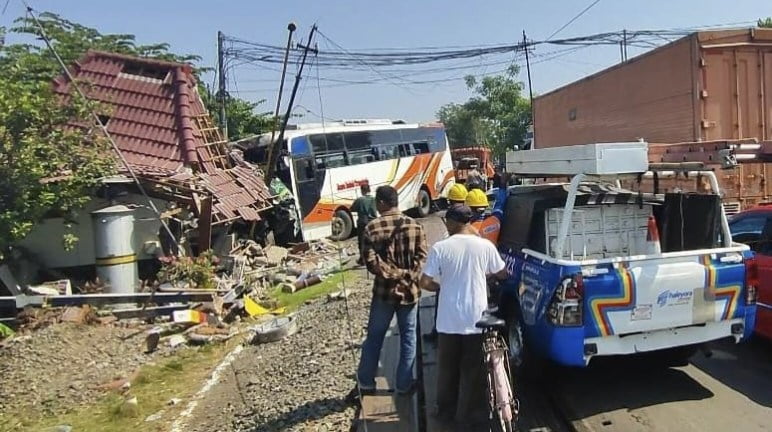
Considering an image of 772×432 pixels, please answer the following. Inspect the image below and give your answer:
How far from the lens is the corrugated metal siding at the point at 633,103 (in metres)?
10.2

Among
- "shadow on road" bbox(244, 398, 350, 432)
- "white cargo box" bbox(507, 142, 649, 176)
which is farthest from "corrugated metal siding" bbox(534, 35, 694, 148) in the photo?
"shadow on road" bbox(244, 398, 350, 432)

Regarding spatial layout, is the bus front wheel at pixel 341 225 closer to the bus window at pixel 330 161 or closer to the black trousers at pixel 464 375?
the bus window at pixel 330 161

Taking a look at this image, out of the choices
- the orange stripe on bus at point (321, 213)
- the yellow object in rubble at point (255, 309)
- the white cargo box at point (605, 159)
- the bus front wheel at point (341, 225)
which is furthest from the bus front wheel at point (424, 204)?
the white cargo box at point (605, 159)

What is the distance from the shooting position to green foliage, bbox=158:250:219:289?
11.6 meters

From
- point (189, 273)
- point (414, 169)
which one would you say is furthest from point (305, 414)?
point (414, 169)

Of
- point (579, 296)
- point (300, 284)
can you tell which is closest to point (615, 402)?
point (579, 296)

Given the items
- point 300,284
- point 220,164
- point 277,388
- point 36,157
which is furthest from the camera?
point 220,164

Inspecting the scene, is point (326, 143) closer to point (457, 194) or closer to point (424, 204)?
point (424, 204)

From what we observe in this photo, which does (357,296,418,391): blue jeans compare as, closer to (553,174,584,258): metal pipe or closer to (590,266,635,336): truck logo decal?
(553,174,584,258): metal pipe

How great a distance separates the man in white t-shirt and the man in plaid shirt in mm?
372

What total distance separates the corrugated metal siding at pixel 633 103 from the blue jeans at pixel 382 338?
6.80 meters

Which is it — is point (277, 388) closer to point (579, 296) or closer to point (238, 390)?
point (238, 390)

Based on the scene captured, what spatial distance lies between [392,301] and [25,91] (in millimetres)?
8349

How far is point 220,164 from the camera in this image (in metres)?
16.5
